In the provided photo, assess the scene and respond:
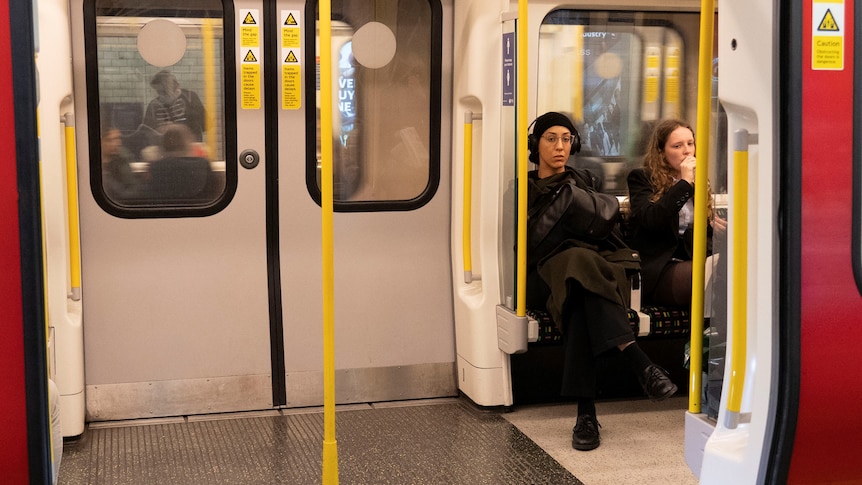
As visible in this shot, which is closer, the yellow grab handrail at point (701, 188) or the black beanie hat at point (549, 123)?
the yellow grab handrail at point (701, 188)

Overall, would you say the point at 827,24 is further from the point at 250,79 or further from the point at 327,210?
the point at 250,79

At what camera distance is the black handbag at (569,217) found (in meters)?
4.45

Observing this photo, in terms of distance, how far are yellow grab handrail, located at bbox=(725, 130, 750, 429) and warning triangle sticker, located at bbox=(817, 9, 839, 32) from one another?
10.9 inches

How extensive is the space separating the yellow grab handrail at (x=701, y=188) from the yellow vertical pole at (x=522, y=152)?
1456mm

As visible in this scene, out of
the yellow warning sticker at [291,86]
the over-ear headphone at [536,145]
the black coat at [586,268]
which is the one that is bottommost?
the black coat at [586,268]

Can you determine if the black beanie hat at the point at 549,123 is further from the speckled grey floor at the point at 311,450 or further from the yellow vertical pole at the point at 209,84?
the yellow vertical pole at the point at 209,84

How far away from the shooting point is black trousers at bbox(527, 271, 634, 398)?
4.16 m

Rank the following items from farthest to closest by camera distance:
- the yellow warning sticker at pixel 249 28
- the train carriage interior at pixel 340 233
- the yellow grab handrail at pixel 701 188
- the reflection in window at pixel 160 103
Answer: the yellow warning sticker at pixel 249 28 → the reflection in window at pixel 160 103 → the train carriage interior at pixel 340 233 → the yellow grab handrail at pixel 701 188

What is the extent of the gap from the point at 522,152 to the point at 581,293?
0.68 m

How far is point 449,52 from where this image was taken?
479 centimetres

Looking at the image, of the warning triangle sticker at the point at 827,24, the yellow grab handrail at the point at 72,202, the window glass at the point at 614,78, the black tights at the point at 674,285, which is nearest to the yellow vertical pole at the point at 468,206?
the window glass at the point at 614,78

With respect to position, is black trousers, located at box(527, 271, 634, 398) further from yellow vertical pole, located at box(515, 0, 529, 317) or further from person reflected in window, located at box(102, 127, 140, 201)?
person reflected in window, located at box(102, 127, 140, 201)

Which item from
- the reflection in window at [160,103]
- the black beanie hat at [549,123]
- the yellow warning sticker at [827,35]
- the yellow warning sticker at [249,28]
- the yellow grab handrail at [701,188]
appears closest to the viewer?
the yellow warning sticker at [827,35]

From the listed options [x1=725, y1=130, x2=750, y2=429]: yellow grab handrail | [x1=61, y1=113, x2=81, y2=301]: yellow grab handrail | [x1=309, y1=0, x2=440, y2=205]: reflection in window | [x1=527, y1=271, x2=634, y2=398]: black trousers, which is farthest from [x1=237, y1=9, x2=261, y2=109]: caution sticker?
[x1=725, y1=130, x2=750, y2=429]: yellow grab handrail
